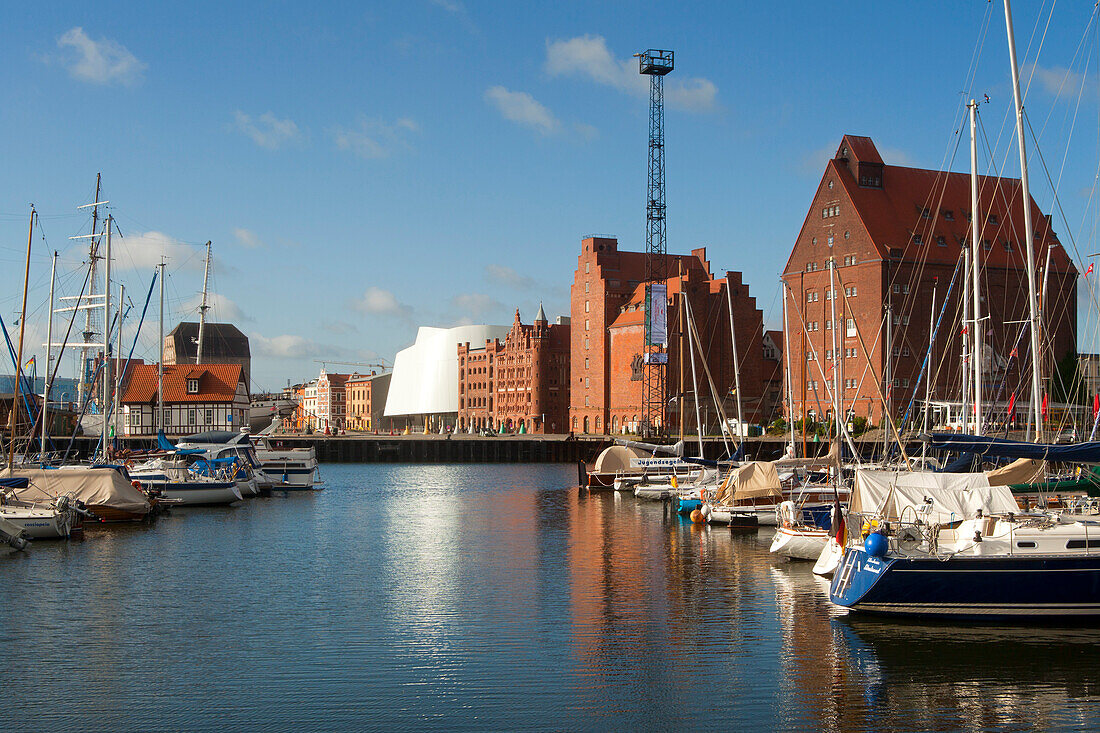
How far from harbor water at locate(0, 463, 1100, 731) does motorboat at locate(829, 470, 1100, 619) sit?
57cm

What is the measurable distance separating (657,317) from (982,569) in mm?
98921

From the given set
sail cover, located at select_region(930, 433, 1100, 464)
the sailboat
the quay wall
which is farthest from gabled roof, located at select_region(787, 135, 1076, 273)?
the sailboat

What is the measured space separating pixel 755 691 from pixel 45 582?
22.2 m

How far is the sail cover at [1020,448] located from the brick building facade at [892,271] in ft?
267

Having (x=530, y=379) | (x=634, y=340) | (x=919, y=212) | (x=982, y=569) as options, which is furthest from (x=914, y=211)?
(x=982, y=569)

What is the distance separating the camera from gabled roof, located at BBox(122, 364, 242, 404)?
359 ft

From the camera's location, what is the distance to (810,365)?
119500 mm

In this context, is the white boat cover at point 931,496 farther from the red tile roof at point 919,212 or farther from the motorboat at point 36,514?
the red tile roof at point 919,212

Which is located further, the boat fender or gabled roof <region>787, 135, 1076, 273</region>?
gabled roof <region>787, 135, 1076, 273</region>

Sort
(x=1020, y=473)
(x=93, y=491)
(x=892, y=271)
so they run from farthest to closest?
(x=892, y=271), (x=93, y=491), (x=1020, y=473)

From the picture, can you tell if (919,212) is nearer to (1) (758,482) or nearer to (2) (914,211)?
(2) (914,211)

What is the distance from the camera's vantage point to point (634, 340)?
471 feet

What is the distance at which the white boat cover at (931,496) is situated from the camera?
27922mm

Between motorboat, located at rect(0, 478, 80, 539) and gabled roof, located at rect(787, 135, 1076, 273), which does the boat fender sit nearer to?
motorboat, located at rect(0, 478, 80, 539)
